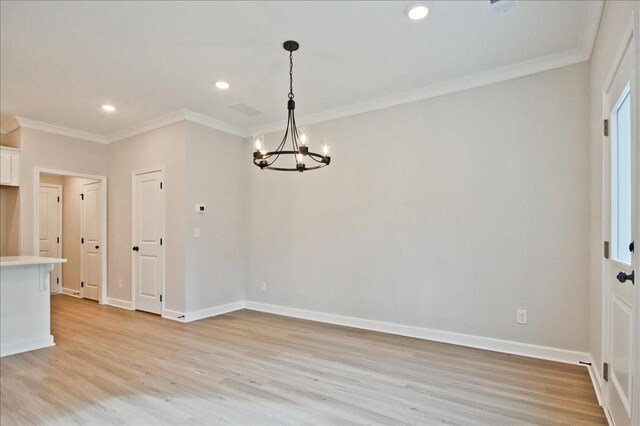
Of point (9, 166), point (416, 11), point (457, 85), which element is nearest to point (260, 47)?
point (416, 11)

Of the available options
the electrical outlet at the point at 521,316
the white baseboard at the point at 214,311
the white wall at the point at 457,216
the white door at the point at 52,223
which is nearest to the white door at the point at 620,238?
the white wall at the point at 457,216

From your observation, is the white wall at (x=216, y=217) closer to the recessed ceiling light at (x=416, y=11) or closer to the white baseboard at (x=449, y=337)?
the white baseboard at (x=449, y=337)

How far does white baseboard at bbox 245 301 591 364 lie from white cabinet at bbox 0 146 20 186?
4084 mm

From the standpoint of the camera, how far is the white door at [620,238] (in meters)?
1.77

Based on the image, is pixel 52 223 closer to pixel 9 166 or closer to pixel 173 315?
pixel 9 166

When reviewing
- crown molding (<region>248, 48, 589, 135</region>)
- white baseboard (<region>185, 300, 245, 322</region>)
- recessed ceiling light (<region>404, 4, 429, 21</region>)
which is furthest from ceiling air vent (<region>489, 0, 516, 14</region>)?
white baseboard (<region>185, 300, 245, 322</region>)

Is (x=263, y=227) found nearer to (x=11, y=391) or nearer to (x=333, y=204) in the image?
(x=333, y=204)

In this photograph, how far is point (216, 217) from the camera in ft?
17.2

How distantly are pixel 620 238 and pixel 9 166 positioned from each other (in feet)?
22.4

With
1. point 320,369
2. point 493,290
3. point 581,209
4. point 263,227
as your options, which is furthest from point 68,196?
point 581,209

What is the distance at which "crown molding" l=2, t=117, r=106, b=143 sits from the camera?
5.03 meters

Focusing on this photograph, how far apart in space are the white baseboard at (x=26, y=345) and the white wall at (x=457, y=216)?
Result: 272 cm

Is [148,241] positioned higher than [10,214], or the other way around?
[10,214]

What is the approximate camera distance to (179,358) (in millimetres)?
3381
